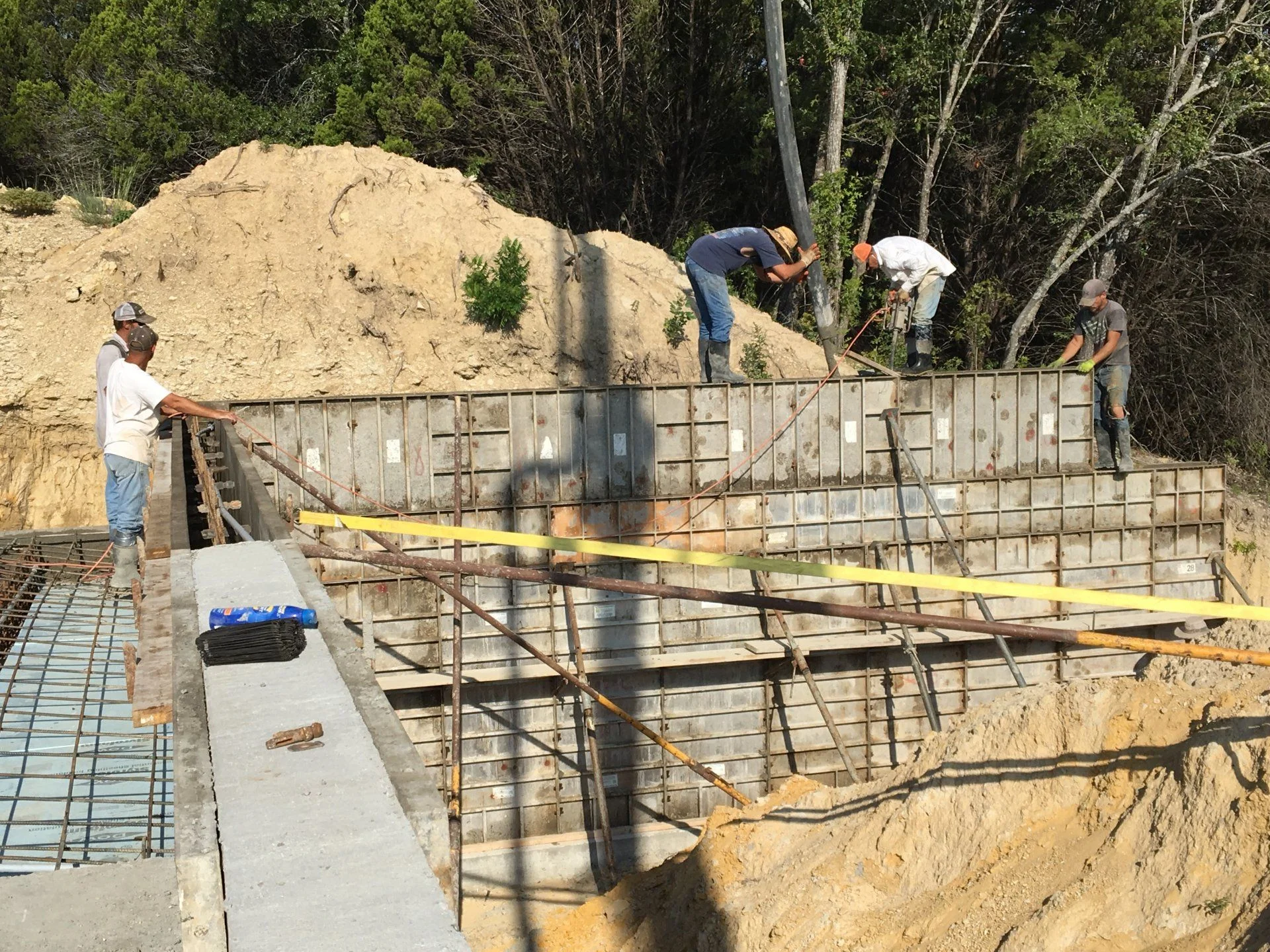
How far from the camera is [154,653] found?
14.9 feet

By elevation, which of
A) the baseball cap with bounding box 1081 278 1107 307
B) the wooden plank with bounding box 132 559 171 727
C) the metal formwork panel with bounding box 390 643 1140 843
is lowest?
the metal formwork panel with bounding box 390 643 1140 843

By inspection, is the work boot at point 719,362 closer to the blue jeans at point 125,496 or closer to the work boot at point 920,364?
the work boot at point 920,364

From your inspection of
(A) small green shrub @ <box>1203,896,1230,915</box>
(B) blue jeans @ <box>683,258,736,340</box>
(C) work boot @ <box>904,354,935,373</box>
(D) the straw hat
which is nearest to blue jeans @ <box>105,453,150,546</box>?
(A) small green shrub @ <box>1203,896,1230,915</box>

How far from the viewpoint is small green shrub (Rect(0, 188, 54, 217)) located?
61.7 ft

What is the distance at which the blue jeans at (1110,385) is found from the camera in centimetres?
1353

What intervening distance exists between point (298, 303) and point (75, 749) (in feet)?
40.2

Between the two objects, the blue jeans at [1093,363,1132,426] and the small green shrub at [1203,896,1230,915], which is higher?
the blue jeans at [1093,363,1132,426]

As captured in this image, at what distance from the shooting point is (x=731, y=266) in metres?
13.1

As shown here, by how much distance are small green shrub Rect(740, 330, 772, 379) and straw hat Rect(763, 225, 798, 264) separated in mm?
3799

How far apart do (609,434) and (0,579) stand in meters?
6.20

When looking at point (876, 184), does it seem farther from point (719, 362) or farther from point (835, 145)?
point (719, 362)

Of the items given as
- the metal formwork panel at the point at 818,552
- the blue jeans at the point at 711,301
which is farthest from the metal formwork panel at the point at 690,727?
the blue jeans at the point at 711,301

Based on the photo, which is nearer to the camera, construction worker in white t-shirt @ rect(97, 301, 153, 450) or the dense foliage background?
construction worker in white t-shirt @ rect(97, 301, 153, 450)

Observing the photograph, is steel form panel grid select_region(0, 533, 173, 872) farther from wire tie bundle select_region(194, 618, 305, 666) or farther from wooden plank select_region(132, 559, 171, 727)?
wire tie bundle select_region(194, 618, 305, 666)
